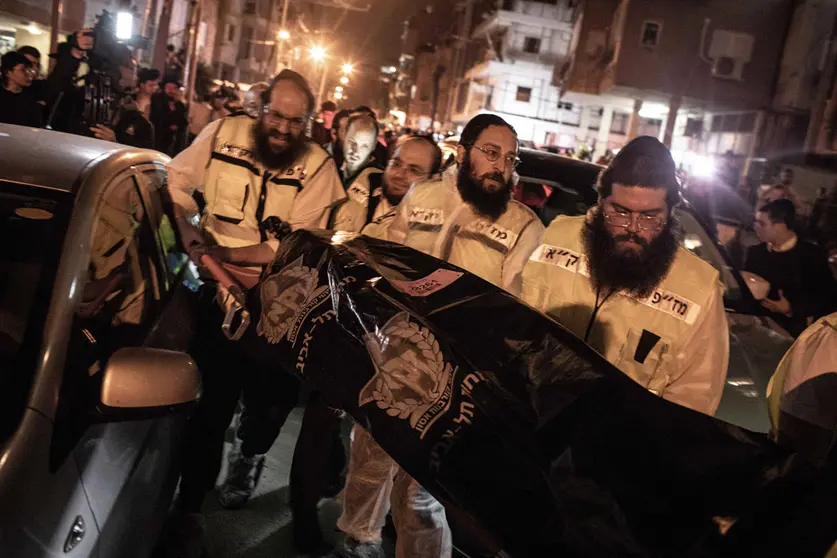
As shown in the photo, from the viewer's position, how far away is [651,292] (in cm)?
288

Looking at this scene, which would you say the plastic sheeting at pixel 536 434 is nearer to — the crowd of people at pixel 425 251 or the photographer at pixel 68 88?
the crowd of people at pixel 425 251

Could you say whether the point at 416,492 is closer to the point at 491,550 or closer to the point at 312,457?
the point at 312,457

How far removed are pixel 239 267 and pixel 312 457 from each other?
104 cm

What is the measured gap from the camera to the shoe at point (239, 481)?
425 centimetres

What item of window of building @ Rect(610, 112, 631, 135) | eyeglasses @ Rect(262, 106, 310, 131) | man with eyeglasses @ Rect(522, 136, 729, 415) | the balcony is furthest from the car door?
the balcony

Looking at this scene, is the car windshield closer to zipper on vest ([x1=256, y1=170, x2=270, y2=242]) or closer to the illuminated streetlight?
zipper on vest ([x1=256, y1=170, x2=270, y2=242])

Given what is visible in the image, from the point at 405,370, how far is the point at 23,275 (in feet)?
3.82

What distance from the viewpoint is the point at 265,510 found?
4316 millimetres

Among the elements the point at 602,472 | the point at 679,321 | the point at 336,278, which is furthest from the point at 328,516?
the point at 602,472

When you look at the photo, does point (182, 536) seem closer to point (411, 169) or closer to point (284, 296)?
point (284, 296)

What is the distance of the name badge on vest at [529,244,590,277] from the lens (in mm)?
2996

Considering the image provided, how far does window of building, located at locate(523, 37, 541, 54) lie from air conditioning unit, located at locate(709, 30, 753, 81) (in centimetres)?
1848

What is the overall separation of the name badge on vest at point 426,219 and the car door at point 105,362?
116 cm

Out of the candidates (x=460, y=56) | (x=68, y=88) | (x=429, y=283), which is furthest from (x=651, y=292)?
(x=460, y=56)
